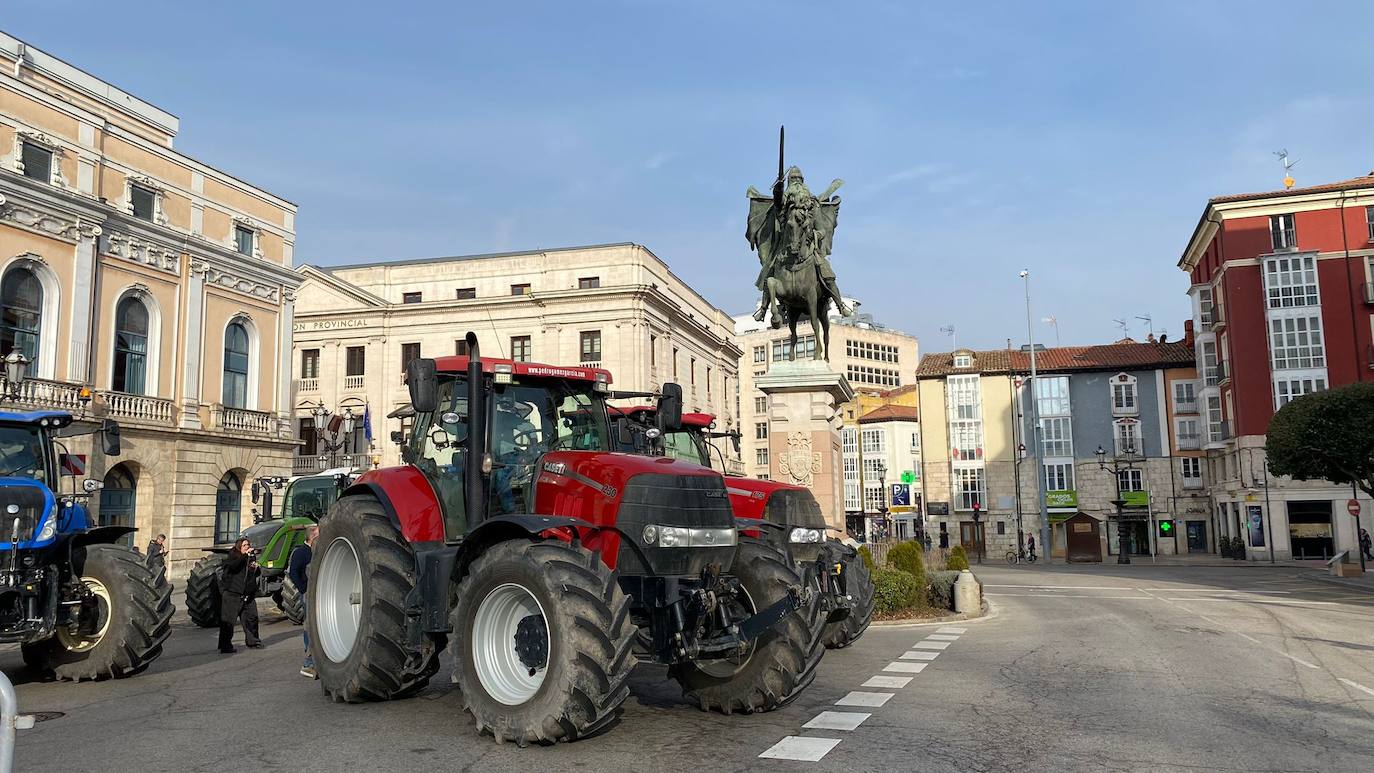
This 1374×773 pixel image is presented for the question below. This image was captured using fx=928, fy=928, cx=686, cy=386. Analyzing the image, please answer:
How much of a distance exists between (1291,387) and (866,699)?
149ft

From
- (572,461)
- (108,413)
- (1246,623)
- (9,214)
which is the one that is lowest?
(1246,623)

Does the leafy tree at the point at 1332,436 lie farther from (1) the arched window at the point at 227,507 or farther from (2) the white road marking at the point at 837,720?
(1) the arched window at the point at 227,507

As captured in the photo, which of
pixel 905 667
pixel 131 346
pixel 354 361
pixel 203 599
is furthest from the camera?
pixel 354 361

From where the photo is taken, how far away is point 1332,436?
3256cm

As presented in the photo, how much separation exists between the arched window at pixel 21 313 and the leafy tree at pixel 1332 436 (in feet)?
137

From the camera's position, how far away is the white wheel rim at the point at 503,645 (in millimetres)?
6426

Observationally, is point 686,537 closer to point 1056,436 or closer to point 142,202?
point 142,202

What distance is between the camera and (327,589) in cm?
847

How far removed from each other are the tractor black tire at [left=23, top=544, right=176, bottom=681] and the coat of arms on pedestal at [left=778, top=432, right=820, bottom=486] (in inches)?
360

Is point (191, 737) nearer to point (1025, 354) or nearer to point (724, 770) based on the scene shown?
point (724, 770)

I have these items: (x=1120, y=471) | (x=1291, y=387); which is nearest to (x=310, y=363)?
(x=1120, y=471)

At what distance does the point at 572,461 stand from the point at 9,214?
26744mm

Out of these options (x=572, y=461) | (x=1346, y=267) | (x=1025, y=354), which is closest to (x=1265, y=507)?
(x=1346, y=267)

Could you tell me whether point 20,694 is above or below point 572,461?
below
